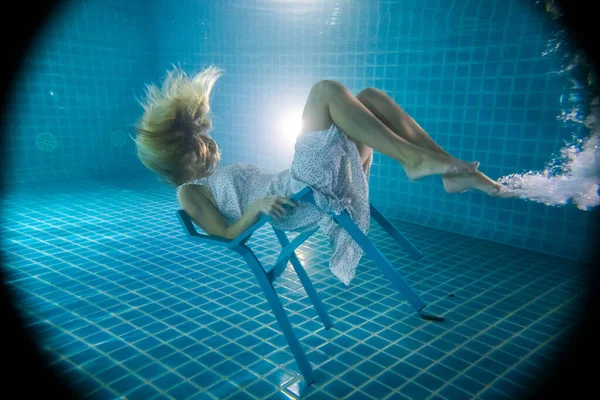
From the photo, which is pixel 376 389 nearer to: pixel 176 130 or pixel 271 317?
pixel 271 317

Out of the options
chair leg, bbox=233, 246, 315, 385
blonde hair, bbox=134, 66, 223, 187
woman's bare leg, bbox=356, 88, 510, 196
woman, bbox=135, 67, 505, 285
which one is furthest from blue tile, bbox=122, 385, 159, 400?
woman's bare leg, bbox=356, 88, 510, 196

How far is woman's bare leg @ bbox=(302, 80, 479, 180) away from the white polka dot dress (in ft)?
0.24

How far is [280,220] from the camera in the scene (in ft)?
5.48

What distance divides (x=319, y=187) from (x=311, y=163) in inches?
3.7

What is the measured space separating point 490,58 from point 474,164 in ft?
6.03

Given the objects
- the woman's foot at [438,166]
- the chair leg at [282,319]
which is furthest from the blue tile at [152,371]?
the woman's foot at [438,166]

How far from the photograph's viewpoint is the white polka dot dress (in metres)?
1.56

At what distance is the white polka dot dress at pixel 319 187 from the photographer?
156 centimetres

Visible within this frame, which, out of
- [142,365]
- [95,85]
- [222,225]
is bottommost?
[142,365]

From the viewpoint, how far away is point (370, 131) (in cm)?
148

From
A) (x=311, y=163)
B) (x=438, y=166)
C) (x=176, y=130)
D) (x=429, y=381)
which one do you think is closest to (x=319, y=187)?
(x=311, y=163)

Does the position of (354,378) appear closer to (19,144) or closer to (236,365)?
(236,365)

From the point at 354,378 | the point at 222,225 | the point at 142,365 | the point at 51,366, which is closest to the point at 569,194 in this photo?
the point at 354,378

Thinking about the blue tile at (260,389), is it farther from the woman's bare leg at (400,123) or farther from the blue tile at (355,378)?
the woman's bare leg at (400,123)
